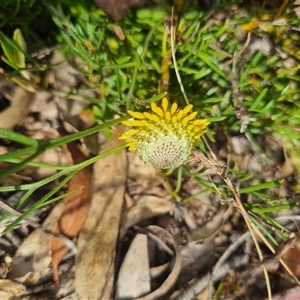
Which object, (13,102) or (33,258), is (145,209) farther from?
(13,102)

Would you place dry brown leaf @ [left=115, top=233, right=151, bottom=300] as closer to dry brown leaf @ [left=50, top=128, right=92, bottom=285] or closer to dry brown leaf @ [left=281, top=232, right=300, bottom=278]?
dry brown leaf @ [left=50, top=128, right=92, bottom=285]

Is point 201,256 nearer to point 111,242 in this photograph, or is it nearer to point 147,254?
point 147,254

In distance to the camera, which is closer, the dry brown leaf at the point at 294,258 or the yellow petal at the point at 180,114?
the yellow petal at the point at 180,114

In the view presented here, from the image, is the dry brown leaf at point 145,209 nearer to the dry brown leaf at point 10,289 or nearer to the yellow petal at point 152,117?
the dry brown leaf at point 10,289

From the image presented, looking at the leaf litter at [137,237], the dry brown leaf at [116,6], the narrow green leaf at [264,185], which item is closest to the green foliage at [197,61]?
the narrow green leaf at [264,185]

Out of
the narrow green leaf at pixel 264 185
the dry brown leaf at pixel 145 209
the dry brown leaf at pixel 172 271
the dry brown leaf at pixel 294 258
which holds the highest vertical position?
the narrow green leaf at pixel 264 185

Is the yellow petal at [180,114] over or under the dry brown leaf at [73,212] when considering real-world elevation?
over

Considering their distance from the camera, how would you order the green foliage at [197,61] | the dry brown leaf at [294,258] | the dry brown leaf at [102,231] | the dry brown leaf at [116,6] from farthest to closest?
the dry brown leaf at [294,258] → the dry brown leaf at [102,231] → the green foliage at [197,61] → the dry brown leaf at [116,6]
